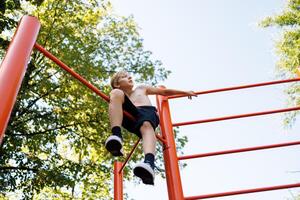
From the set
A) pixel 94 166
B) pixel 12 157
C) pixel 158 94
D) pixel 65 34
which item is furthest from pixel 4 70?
pixel 65 34

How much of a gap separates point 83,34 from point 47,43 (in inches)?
51.3

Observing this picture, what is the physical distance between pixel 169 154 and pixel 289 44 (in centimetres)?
827

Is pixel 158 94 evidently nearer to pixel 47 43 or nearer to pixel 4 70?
pixel 4 70

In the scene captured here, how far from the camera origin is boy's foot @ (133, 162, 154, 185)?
2043 mm

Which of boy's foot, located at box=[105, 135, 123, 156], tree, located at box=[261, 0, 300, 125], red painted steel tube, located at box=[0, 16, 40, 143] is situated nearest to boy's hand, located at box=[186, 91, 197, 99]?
boy's foot, located at box=[105, 135, 123, 156]

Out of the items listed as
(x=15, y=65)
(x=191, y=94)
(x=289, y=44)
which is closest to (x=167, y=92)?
(x=191, y=94)

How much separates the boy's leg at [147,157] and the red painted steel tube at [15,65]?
90cm

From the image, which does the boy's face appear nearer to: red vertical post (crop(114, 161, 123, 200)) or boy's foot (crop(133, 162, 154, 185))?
red vertical post (crop(114, 161, 123, 200))

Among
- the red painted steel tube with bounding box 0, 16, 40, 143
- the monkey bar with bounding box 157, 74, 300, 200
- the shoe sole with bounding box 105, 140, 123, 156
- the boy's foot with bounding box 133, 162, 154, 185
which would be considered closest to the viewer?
the red painted steel tube with bounding box 0, 16, 40, 143

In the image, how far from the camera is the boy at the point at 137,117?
2135 millimetres

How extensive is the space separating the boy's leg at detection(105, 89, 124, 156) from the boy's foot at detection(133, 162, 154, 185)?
182mm

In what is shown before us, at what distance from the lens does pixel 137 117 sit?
254cm

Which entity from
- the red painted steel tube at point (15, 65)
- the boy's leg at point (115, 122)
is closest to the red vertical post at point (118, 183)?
the boy's leg at point (115, 122)

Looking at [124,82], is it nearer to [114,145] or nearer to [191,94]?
[191,94]
